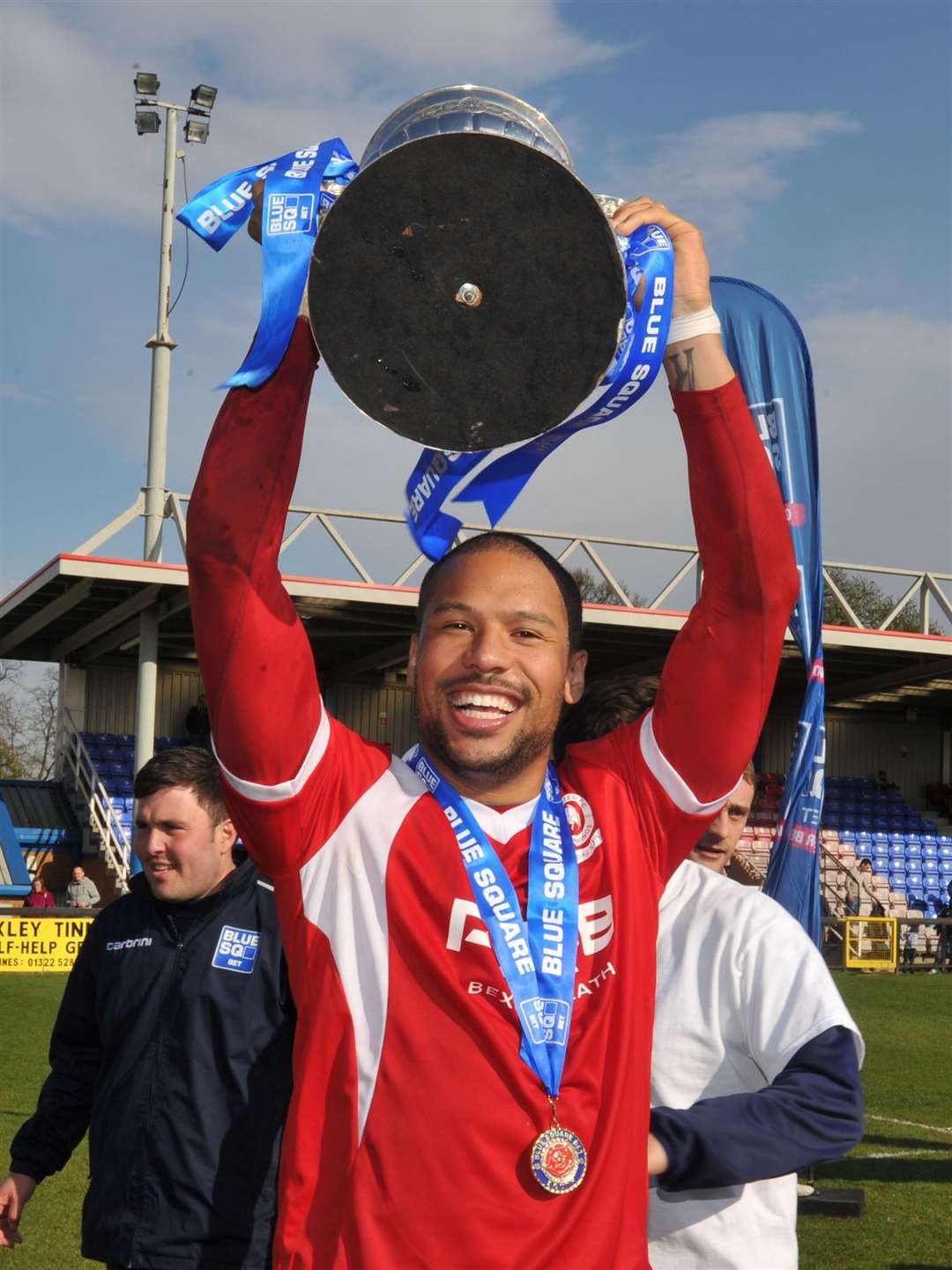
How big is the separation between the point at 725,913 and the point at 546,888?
1.67 feet

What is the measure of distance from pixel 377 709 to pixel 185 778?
89.9 feet

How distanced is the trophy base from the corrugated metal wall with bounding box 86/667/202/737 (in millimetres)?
28020

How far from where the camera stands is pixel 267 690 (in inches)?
80.1

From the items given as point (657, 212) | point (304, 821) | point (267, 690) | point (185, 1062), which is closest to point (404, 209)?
point (657, 212)

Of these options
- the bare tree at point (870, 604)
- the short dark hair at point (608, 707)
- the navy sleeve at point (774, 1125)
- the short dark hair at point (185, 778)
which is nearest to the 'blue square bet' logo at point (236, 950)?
the short dark hair at point (185, 778)

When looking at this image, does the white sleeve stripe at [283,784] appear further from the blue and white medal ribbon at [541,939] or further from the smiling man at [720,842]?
the smiling man at [720,842]

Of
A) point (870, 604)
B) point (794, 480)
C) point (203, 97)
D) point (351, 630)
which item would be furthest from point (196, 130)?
point (870, 604)

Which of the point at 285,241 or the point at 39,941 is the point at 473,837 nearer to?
the point at 285,241

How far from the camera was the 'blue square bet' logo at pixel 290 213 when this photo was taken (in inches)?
79.4

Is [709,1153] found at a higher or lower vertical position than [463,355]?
lower

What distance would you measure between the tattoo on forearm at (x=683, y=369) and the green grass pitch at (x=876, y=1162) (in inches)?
56.3

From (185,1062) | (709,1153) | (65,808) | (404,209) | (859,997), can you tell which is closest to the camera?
(404,209)

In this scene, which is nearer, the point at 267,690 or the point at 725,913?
the point at 267,690

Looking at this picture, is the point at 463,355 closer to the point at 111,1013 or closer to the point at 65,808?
the point at 111,1013
